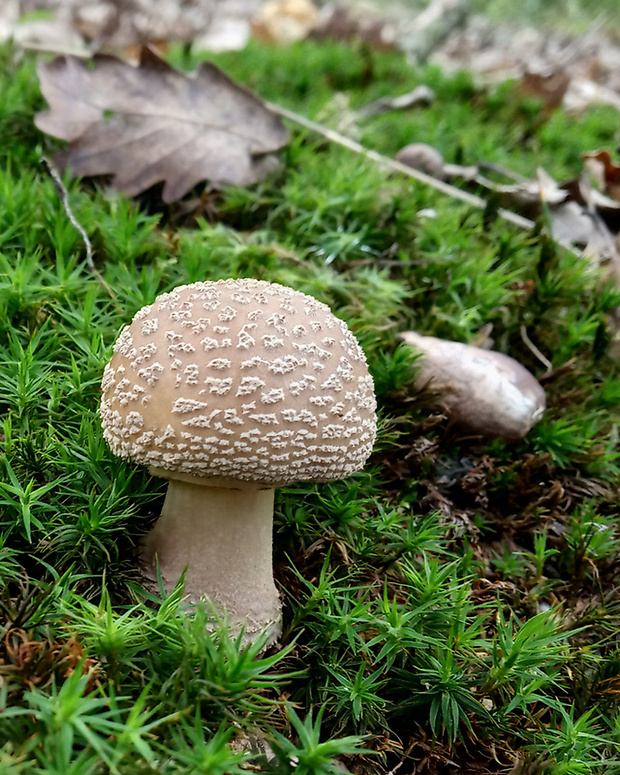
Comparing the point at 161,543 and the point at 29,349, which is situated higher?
the point at 29,349

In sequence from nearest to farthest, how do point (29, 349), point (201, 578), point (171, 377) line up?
point (171, 377)
point (201, 578)
point (29, 349)

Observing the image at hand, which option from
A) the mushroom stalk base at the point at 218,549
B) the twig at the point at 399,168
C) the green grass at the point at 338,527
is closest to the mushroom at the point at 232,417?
the mushroom stalk base at the point at 218,549

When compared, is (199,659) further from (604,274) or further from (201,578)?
(604,274)

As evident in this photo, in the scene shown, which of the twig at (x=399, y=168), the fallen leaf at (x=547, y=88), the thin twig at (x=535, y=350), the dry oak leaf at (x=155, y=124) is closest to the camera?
the thin twig at (x=535, y=350)

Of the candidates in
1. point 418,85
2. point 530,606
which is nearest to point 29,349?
point 530,606

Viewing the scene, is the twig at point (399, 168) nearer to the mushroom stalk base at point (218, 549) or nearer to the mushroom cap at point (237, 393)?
the mushroom cap at point (237, 393)

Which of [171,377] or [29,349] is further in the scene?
[29,349]
